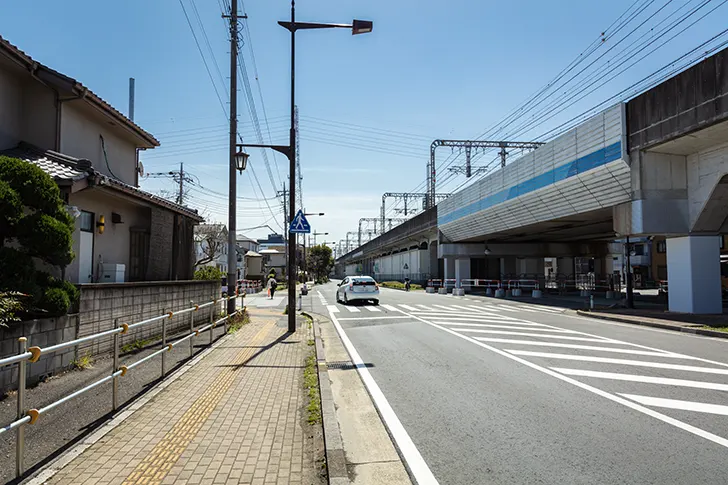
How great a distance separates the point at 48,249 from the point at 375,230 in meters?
83.6

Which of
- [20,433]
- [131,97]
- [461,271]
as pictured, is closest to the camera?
[20,433]

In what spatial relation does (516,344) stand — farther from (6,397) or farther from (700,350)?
(6,397)

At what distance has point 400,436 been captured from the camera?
525 centimetres

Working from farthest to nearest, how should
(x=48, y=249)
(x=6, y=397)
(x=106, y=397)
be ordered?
(x=48, y=249)
(x=106, y=397)
(x=6, y=397)

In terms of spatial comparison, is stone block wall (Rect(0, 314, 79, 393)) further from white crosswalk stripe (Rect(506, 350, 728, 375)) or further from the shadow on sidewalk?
white crosswalk stripe (Rect(506, 350, 728, 375))

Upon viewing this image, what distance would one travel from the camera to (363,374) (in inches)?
336

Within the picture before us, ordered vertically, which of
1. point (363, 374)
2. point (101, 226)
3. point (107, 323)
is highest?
point (101, 226)

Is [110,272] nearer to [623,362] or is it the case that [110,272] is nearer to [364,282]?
[623,362]

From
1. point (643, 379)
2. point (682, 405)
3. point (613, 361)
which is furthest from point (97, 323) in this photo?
point (613, 361)

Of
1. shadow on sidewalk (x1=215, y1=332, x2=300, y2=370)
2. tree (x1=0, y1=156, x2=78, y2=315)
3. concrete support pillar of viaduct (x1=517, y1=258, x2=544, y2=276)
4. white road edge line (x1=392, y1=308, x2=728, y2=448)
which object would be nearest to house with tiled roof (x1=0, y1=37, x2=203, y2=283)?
tree (x1=0, y1=156, x2=78, y2=315)

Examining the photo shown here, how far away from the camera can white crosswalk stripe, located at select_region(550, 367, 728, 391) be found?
727cm

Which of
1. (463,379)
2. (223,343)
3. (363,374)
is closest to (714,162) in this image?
(463,379)

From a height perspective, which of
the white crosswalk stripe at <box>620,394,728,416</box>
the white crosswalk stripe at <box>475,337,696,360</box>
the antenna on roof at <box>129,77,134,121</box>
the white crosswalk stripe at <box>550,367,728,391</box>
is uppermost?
the antenna on roof at <box>129,77,134,121</box>

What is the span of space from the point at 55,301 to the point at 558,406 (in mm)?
7551
